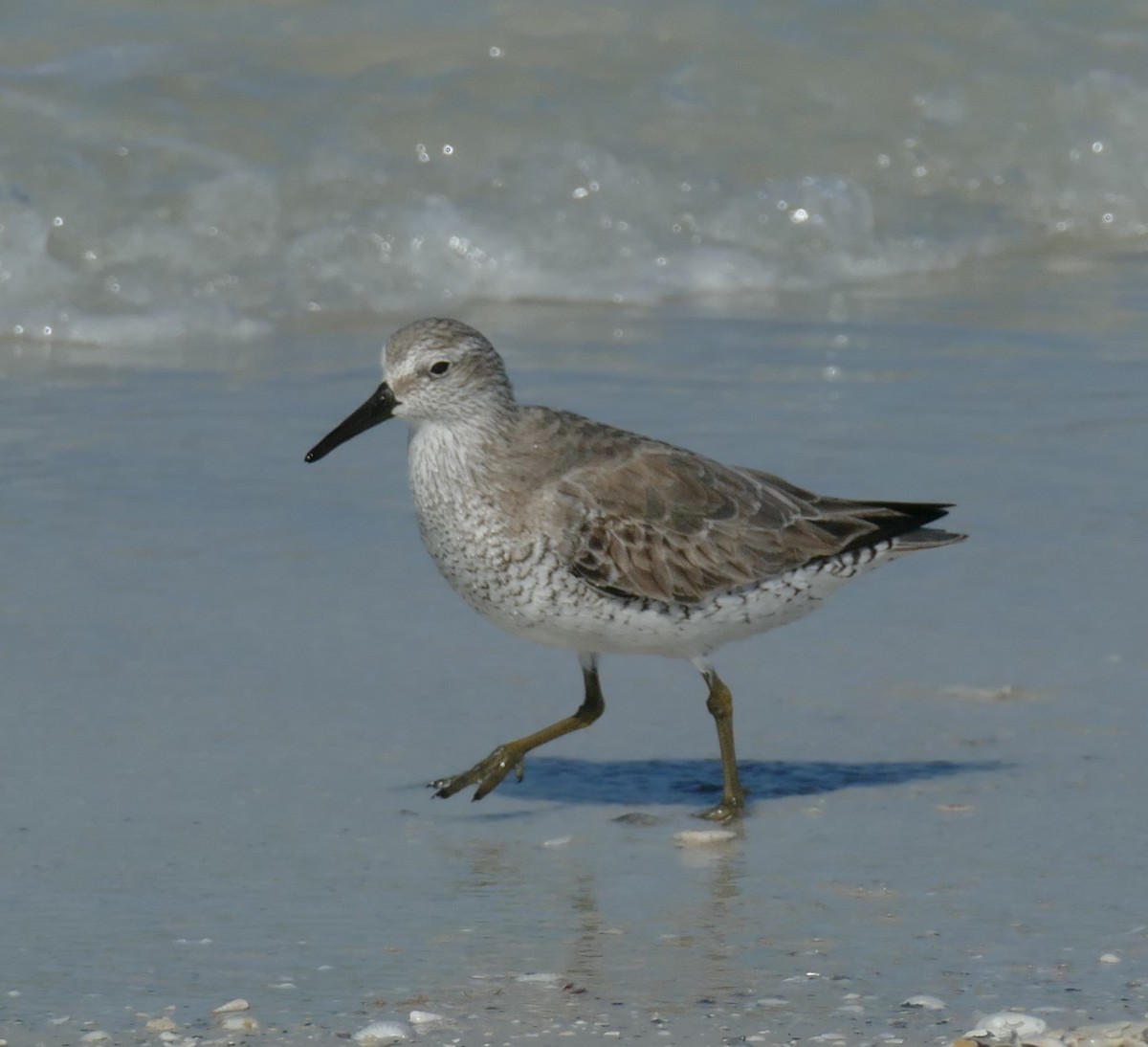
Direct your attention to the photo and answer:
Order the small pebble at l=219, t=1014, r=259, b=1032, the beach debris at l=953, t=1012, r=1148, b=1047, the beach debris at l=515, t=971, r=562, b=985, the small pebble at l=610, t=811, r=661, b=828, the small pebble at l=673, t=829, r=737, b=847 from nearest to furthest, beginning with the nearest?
the beach debris at l=953, t=1012, r=1148, b=1047 → the small pebble at l=219, t=1014, r=259, b=1032 → the beach debris at l=515, t=971, r=562, b=985 → the small pebble at l=673, t=829, r=737, b=847 → the small pebble at l=610, t=811, r=661, b=828

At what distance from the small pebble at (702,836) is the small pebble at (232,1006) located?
1590 mm

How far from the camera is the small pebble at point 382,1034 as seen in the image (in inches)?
172

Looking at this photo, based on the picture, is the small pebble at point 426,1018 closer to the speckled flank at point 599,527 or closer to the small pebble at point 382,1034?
the small pebble at point 382,1034

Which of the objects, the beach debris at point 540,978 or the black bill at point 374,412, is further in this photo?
the black bill at point 374,412

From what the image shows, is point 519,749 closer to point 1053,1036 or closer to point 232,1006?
point 232,1006

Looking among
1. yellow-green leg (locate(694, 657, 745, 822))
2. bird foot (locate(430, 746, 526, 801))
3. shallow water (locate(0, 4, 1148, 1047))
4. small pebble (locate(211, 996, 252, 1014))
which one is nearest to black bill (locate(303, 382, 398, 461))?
shallow water (locate(0, 4, 1148, 1047))

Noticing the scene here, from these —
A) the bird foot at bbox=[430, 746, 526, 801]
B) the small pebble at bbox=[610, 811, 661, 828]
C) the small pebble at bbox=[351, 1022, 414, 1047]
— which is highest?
the bird foot at bbox=[430, 746, 526, 801]

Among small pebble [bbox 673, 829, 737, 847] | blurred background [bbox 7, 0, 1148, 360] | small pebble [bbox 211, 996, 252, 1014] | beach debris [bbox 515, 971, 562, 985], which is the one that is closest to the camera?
small pebble [bbox 211, 996, 252, 1014]

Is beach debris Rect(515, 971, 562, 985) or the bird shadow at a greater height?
the bird shadow

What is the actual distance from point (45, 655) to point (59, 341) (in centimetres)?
432

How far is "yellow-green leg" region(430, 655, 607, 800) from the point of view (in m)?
6.00

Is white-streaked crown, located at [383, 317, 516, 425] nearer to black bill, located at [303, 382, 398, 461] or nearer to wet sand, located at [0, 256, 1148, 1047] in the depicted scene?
black bill, located at [303, 382, 398, 461]

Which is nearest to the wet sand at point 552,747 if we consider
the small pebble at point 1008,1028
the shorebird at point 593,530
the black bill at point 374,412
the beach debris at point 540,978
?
the beach debris at point 540,978

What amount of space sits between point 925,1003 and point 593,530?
200 centimetres
